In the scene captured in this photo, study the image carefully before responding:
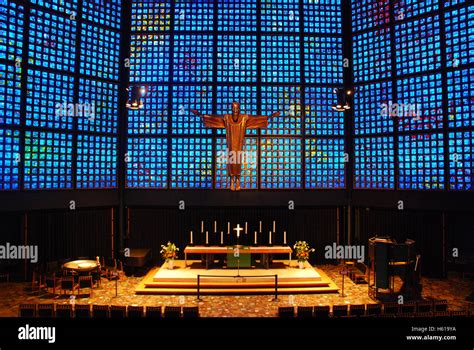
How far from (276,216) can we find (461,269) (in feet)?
28.2

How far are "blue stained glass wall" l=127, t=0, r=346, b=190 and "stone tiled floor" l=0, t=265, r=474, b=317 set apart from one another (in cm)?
575

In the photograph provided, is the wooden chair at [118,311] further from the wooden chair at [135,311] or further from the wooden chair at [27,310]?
the wooden chair at [27,310]

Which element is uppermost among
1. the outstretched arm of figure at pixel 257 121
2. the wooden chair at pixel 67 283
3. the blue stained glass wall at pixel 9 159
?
the outstretched arm of figure at pixel 257 121

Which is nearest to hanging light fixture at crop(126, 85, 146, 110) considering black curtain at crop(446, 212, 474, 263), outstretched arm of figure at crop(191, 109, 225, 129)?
outstretched arm of figure at crop(191, 109, 225, 129)

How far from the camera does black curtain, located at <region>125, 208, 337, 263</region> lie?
63.2 ft

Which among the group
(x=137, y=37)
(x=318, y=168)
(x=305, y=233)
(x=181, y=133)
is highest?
(x=137, y=37)

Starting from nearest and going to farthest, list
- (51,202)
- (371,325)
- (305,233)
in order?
1. (371,325)
2. (51,202)
3. (305,233)

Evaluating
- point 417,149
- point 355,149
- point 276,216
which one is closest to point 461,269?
point 417,149

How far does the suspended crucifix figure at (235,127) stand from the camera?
1752cm

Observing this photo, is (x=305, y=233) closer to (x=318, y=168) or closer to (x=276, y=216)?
(x=276, y=216)

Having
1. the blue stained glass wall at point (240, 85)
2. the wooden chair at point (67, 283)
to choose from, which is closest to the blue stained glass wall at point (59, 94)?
the blue stained glass wall at point (240, 85)

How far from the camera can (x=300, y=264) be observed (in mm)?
16953
